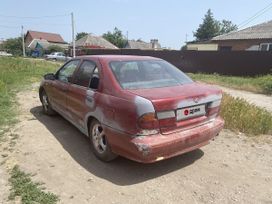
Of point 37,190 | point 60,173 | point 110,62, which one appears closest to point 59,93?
point 110,62

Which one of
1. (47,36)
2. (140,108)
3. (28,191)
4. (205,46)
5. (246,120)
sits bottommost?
(28,191)

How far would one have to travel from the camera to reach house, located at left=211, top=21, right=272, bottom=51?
76.7 ft

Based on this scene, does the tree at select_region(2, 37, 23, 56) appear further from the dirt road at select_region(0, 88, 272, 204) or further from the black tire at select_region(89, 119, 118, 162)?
the black tire at select_region(89, 119, 118, 162)

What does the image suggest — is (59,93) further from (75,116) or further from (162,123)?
(162,123)

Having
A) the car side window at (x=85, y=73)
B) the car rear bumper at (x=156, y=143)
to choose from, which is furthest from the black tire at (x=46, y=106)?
the car rear bumper at (x=156, y=143)

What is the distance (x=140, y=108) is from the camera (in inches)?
132

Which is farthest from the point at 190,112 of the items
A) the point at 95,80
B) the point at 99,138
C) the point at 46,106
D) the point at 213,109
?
the point at 46,106

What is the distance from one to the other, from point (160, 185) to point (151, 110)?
0.96 metres

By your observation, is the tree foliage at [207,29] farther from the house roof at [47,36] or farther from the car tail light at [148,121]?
the car tail light at [148,121]

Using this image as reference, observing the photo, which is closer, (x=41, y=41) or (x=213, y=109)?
(x=213, y=109)

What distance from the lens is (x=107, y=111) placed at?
149 inches

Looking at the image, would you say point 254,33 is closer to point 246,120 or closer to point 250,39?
point 250,39

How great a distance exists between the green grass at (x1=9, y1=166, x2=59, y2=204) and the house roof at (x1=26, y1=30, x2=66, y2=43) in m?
71.6

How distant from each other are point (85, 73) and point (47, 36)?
73753 mm
